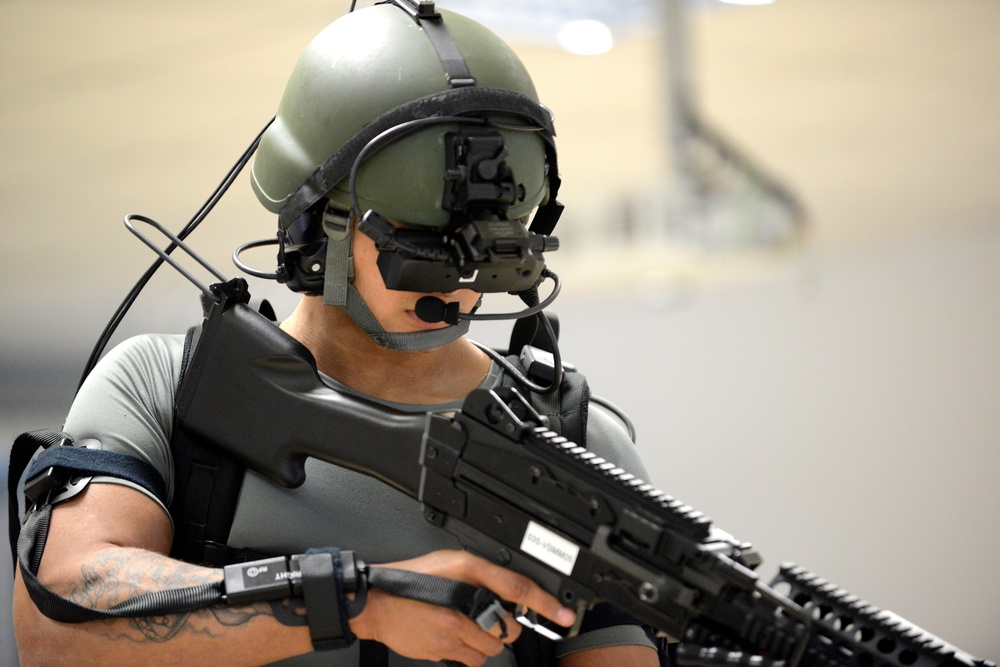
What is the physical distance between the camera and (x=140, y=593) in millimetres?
1080

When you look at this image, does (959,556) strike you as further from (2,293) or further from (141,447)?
(141,447)

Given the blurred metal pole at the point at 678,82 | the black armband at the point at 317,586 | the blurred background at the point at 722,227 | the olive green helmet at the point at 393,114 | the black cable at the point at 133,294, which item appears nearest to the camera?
the black armband at the point at 317,586

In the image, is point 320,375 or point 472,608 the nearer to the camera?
point 472,608

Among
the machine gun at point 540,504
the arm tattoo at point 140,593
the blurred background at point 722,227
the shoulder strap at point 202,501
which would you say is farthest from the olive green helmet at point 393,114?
the blurred background at point 722,227

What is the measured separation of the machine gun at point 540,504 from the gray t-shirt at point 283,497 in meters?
0.05

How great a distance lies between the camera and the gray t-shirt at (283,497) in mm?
1221

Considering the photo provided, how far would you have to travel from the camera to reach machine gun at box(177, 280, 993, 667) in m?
0.94

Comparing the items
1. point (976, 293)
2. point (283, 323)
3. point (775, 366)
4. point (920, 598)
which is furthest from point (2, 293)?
point (976, 293)

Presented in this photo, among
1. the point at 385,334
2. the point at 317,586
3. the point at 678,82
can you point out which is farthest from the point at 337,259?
the point at 678,82

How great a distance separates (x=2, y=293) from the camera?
3.03 metres

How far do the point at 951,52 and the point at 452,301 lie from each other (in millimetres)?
2971

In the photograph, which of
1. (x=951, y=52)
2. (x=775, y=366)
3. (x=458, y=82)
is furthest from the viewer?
(x=775, y=366)

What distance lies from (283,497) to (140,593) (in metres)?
0.22

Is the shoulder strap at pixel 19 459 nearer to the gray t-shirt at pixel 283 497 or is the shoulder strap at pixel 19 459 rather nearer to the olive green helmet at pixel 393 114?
the gray t-shirt at pixel 283 497
